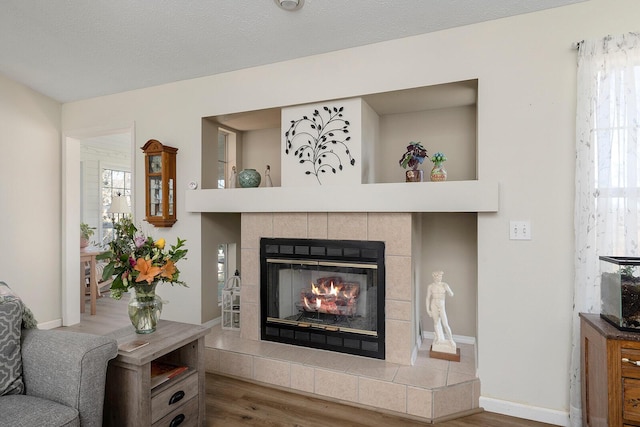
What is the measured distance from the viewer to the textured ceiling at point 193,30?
2211mm

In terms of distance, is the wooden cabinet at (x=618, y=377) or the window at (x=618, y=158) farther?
the window at (x=618, y=158)

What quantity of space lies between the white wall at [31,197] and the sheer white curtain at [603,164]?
481cm

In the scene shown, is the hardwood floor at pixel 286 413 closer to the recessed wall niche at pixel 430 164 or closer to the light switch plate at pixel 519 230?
the recessed wall niche at pixel 430 164

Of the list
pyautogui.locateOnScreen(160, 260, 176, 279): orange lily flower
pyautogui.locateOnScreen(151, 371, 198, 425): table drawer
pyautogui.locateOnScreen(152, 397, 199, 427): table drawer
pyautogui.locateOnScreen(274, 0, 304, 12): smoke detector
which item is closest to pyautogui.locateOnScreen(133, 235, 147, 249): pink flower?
pyautogui.locateOnScreen(160, 260, 176, 279): orange lily flower

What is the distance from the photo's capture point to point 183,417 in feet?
6.11

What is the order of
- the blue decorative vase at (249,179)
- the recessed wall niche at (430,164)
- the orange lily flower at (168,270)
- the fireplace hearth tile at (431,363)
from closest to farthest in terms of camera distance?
1. the orange lily flower at (168,270)
2. the fireplace hearth tile at (431,363)
3. the recessed wall niche at (430,164)
4. the blue decorative vase at (249,179)

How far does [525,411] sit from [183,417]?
204cm

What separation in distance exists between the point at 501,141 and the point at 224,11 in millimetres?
2029

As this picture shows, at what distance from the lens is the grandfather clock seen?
3.19 metres

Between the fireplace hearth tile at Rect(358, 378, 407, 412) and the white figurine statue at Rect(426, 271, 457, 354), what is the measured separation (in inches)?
22.0

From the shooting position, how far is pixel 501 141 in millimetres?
2215

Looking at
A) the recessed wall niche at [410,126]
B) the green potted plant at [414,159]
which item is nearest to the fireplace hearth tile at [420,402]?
the green potted plant at [414,159]

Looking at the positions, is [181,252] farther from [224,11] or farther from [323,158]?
[224,11]

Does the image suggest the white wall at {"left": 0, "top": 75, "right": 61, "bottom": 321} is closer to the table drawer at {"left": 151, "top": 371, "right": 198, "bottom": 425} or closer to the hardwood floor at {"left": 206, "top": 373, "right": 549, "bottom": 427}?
the hardwood floor at {"left": 206, "top": 373, "right": 549, "bottom": 427}
